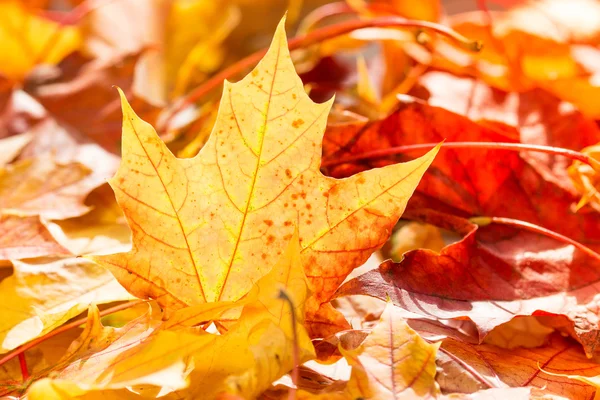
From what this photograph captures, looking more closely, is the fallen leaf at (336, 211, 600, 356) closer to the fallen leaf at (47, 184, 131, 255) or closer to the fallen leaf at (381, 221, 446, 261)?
the fallen leaf at (381, 221, 446, 261)

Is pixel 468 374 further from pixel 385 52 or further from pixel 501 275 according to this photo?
pixel 385 52

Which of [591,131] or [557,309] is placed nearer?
[557,309]

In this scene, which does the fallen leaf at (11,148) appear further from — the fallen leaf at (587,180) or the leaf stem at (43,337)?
the fallen leaf at (587,180)

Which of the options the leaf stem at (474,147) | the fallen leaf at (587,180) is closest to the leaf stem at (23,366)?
the leaf stem at (474,147)

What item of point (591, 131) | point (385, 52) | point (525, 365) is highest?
point (385, 52)

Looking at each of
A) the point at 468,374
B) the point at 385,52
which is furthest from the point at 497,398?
the point at 385,52

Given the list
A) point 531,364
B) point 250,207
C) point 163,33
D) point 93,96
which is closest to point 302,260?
point 250,207

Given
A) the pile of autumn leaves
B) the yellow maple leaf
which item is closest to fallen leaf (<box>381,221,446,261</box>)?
the pile of autumn leaves
